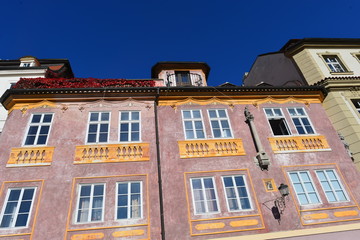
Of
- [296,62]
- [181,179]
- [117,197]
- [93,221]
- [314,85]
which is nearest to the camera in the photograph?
[93,221]

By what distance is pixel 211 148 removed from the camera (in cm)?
1164

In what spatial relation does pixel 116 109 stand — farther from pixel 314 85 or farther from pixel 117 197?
pixel 314 85

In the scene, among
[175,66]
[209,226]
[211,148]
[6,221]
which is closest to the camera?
[6,221]

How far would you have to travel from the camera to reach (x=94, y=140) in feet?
37.1

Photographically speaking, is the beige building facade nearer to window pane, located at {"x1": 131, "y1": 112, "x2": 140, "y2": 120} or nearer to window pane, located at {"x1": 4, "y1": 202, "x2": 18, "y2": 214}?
window pane, located at {"x1": 131, "y1": 112, "x2": 140, "y2": 120}

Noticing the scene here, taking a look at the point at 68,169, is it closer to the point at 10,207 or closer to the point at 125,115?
the point at 10,207

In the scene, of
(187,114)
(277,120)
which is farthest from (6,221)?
(277,120)

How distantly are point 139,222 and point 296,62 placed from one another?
1602 cm

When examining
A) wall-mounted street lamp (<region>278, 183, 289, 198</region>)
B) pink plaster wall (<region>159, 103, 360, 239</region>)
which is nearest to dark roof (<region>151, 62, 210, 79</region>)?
pink plaster wall (<region>159, 103, 360, 239</region>)

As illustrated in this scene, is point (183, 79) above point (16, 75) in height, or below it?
below

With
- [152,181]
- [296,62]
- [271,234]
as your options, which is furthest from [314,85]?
[152,181]

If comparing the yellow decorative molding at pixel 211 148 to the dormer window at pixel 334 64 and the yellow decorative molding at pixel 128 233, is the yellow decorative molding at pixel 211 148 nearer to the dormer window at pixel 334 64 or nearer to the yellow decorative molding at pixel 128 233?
the yellow decorative molding at pixel 128 233

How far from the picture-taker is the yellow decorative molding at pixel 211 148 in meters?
11.4

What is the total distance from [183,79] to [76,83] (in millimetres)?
7379
